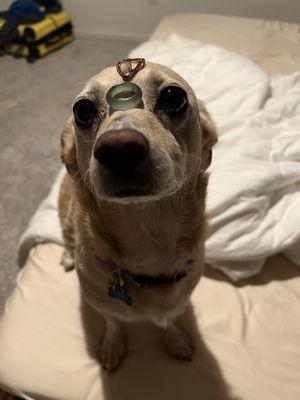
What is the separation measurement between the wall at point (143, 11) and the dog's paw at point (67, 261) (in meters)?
3.45

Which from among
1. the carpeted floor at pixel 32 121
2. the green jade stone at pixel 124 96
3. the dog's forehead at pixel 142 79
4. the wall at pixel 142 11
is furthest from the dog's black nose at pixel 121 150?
the wall at pixel 142 11

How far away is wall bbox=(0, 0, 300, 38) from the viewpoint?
3.95m

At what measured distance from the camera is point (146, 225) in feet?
3.99

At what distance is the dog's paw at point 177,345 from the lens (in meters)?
1.43

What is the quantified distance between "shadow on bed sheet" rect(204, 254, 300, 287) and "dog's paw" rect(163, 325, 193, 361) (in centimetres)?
32

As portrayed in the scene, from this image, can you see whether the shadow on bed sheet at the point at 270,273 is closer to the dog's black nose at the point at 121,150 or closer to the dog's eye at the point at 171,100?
the dog's eye at the point at 171,100

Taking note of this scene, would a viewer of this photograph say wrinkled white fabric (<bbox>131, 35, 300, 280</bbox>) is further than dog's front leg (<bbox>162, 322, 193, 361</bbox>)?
Yes

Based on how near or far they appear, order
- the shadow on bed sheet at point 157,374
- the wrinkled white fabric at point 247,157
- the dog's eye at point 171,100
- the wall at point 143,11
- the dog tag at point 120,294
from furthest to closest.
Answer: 1. the wall at point 143,11
2. the wrinkled white fabric at point 247,157
3. the shadow on bed sheet at point 157,374
4. the dog tag at point 120,294
5. the dog's eye at point 171,100

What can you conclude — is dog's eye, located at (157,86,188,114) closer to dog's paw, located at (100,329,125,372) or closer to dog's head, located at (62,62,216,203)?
dog's head, located at (62,62,216,203)

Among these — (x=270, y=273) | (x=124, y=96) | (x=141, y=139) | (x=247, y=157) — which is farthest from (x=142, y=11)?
(x=141, y=139)

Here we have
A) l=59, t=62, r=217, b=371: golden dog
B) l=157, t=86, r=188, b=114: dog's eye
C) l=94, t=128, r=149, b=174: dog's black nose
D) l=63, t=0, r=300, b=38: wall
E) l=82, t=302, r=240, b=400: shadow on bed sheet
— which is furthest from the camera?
l=63, t=0, r=300, b=38: wall

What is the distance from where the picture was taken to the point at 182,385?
1.38 meters

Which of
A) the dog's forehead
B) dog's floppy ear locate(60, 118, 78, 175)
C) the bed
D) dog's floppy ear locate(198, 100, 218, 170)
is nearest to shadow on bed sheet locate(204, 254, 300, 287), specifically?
the bed

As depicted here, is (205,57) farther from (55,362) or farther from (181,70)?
(55,362)
